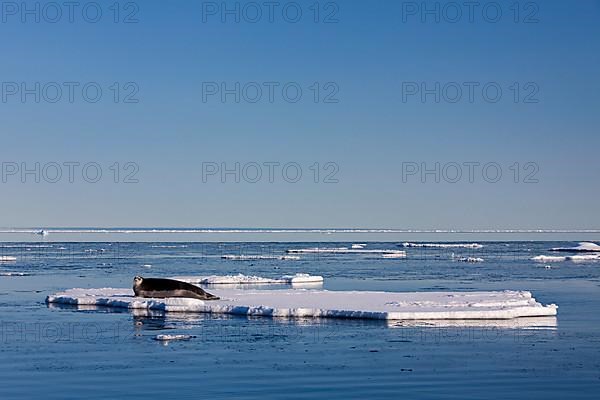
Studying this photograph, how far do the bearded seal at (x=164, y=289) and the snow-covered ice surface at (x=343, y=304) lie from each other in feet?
1.15

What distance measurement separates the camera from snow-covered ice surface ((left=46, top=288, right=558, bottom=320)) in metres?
17.6

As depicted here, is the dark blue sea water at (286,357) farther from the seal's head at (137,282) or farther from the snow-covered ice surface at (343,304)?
the seal's head at (137,282)

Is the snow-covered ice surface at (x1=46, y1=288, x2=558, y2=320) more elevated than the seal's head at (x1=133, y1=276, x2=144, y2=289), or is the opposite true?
the seal's head at (x1=133, y1=276, x2=144, y2=289)

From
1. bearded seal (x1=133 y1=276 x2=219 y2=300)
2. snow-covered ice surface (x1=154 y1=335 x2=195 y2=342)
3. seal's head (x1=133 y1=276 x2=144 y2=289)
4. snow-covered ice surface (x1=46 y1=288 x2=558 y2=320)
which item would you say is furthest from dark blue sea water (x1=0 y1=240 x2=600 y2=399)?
bearded seal (x1=133 y1=276 x2=219 y2=300)

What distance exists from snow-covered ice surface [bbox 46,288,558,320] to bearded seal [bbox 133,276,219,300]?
35 centimetres

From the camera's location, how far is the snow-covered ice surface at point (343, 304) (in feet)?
57.7

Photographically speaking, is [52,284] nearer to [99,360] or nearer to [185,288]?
[185,288]

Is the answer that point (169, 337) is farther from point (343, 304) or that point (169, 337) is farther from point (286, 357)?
point (343, 304)

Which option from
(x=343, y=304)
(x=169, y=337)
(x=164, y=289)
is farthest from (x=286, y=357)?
(x=164, y=289)

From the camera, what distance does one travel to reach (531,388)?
10.3 metres

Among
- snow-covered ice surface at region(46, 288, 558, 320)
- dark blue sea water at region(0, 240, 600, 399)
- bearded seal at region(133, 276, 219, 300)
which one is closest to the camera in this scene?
dark blue sea water at region(0, 240, 600, 399)

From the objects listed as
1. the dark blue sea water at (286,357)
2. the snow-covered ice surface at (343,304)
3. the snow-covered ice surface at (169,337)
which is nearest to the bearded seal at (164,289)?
the snow-covered ice surface at (343,304)

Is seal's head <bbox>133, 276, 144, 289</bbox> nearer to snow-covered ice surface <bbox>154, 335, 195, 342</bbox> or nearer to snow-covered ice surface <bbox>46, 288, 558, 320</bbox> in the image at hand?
snow-covered ice surface <bbox>46, 288, 558, 320</bbox>

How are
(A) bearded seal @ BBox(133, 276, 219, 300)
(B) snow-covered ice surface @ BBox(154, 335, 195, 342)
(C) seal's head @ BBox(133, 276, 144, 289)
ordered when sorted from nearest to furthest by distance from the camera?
(B) snow-covered ice surface @ BBox(154, 335, 195, 342) < (A) bearded seal @ BBox(133, 276, 219, 300) < (C) seal's head @ BBox(133, 276, 144, 289)
